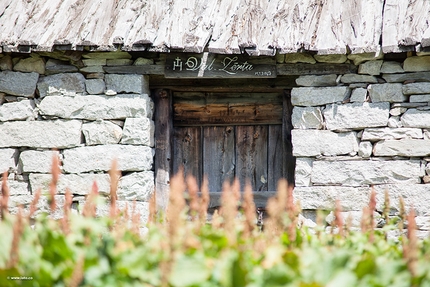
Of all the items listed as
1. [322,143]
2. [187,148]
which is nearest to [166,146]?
[187,148]

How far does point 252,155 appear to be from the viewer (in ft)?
18.1

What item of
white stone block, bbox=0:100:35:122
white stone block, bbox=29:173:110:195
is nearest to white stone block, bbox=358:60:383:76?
white stone block, bbox=29:173:110:195

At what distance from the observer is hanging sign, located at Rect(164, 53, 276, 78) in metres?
4.99

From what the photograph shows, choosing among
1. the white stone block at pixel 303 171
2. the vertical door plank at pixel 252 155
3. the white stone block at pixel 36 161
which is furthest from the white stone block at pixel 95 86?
the white stone block at pixel 303 171

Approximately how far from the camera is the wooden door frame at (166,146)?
536 cm

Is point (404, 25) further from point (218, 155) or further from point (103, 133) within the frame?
point (103, 133)

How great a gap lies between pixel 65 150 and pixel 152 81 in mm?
1081

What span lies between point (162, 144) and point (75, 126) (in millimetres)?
861

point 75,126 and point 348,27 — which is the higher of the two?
point 348,27

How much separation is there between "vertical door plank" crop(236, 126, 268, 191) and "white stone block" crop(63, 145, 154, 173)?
100cm

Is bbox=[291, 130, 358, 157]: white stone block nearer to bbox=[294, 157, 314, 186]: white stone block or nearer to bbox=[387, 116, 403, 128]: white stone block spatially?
bbox=[294, 157, 314, 186]: white stone block

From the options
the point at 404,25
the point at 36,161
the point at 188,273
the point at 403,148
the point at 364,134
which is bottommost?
the point at 188,273

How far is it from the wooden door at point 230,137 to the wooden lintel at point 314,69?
0.49 m

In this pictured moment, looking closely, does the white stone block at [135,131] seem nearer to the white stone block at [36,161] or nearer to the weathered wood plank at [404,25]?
the white stone block at [36,161]
